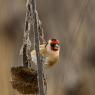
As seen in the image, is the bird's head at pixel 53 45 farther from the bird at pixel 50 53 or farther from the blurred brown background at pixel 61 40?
the blurred brown background at pixel 61 40

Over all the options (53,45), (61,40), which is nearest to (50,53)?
(53,45)

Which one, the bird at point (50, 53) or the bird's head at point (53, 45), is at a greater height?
the bird's head at point (53, 45)

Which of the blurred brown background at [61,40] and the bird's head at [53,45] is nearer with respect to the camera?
the bird's head at [53,45]

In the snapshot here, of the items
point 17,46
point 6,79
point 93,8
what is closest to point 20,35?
point 17,46

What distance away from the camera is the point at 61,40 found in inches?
118

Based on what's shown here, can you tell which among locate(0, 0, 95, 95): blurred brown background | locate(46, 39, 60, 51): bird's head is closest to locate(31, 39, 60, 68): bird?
locate(46, 39, 60, 51): bird's head

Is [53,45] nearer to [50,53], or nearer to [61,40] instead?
[50,53]

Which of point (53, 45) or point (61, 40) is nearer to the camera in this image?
point (53, 45)

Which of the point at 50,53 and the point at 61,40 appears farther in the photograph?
the point at 61,40

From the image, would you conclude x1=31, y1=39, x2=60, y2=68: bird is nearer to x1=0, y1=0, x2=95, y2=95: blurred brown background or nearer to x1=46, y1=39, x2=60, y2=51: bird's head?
x1=46, y1=39, x2=60, y2=51: bird's head

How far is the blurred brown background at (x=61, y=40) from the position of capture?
2.93 meters

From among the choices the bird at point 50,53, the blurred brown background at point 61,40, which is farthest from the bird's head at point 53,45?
the blurred brown background at point 61,40

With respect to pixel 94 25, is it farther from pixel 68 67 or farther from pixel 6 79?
pixel 6 79

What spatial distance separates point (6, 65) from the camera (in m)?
3.03
